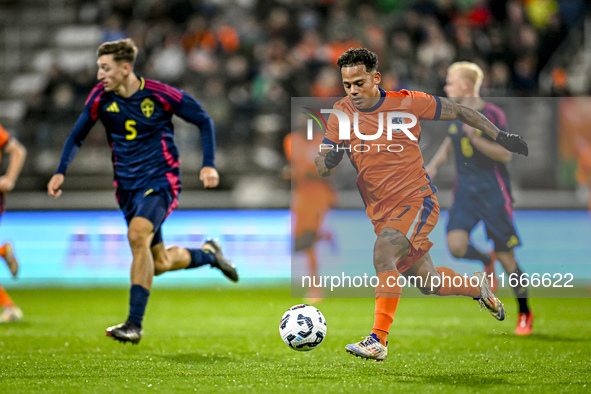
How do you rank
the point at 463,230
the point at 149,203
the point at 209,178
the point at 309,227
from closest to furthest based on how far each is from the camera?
the point at 209,178, the point at 149,203, the point at 463,230, the point at 309,227

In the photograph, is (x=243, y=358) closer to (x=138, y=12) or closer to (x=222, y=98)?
(x=222, y=98)

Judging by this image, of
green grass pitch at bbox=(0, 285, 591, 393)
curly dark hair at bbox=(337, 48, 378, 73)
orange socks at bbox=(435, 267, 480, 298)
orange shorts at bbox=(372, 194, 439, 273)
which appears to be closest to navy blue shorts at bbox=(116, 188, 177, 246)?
green grass pitch at bbox=(0, 285, 591, 393)

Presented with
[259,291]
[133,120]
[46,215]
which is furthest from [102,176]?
[133,120]

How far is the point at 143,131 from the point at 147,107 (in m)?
0.18

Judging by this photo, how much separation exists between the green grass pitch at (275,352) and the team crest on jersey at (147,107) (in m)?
1.76

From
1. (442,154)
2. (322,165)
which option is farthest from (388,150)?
(442,154)

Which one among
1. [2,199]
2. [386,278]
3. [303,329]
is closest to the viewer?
[386,278]

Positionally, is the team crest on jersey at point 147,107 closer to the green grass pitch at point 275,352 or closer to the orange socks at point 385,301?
the green grass pitch at point 275,352

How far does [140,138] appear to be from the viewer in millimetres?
5836

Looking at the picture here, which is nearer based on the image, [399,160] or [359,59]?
[359,59]

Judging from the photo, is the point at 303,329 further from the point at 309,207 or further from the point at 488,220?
the point at 309,207

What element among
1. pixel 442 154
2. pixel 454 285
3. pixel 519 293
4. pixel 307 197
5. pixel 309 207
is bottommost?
pixel 519 293

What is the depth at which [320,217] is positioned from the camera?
9922 mm

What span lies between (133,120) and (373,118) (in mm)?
1917
